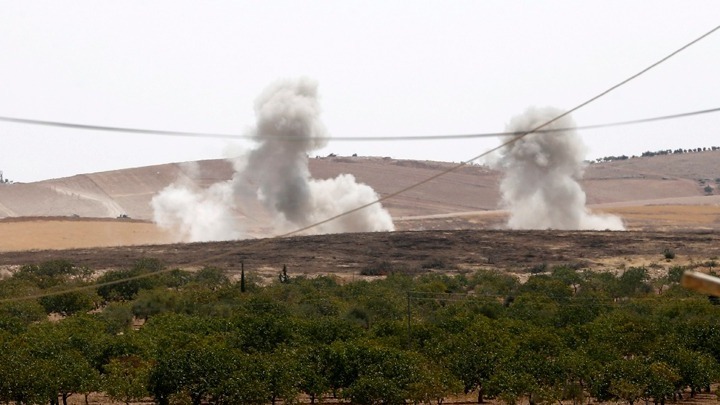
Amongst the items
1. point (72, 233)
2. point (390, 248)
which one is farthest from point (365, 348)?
point (72, 233)

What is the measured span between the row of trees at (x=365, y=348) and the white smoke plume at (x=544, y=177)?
188ft

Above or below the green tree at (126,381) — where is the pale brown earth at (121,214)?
below

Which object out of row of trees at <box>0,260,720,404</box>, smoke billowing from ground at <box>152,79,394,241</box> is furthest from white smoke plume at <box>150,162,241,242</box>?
row of trees at <box>0,260,720,404</box>

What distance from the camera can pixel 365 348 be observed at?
3884 centimetres

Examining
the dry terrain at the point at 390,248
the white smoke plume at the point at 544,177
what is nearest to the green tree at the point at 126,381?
the dry terrain at the point at 390,248

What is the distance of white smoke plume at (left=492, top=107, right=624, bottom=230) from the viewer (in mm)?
120688

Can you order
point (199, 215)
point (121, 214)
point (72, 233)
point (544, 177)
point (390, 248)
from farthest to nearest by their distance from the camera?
point (121, 214) < point (199, 215) < point (72, 233) < point (544, 177) < point (390, 248)

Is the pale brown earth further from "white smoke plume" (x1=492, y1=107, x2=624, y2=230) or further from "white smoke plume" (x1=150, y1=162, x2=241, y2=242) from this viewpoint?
"white smoke plume" (x1=492, y1=107, x2=624, y2=230)

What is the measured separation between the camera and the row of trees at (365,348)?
1405 inches

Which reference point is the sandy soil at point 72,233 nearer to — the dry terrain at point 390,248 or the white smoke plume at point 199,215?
the dry terrain at point 390,248

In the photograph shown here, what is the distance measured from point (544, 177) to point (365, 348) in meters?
86.7

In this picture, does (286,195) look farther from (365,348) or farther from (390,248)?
(365,348)

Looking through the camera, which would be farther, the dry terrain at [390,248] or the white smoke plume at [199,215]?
the white smoke plume at [199,215]

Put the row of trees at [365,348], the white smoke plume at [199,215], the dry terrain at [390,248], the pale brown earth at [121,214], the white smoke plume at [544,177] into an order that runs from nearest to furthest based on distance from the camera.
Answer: the row of trees at [365,348] → the dry terrain at [390,248] → the white smoke plume at [544,177] → the white smoke plume at [199,215] → the pale brown earth at [121,214]
